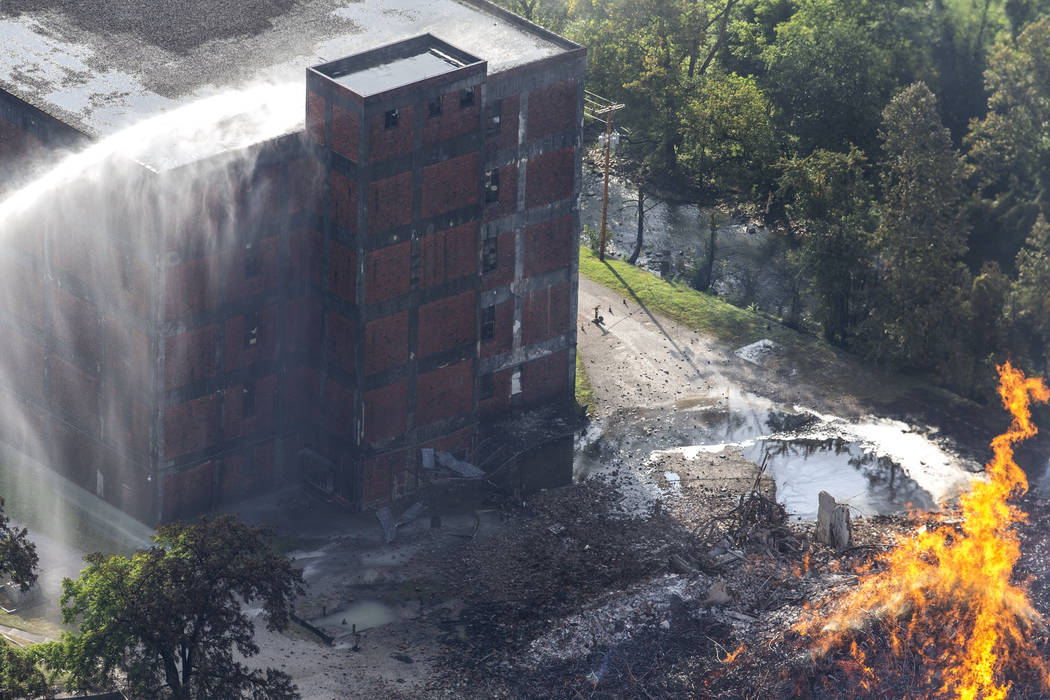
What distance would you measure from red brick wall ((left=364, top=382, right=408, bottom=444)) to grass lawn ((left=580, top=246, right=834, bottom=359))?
62.9ft

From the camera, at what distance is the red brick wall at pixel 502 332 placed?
67.6 meters

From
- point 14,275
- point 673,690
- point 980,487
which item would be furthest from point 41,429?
point 980,487

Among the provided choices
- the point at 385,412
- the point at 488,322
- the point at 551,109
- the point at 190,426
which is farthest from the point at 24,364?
the point at 551,109

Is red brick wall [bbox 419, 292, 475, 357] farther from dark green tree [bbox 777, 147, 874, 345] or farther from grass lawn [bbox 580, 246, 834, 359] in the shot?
dark green tree [bbox 777, 147, 874, 345]

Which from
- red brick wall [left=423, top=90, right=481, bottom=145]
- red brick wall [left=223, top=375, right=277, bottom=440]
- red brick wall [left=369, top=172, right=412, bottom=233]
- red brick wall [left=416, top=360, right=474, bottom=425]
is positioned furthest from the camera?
red brick wall [left=416, top=360, right=474, bottom=425]

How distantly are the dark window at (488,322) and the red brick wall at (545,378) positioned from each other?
2.62 metres

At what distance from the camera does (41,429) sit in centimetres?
6525

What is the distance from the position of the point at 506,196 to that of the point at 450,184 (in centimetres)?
528

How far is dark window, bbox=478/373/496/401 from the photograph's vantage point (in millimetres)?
68312

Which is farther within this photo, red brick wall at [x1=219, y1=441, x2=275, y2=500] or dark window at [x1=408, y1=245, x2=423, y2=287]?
red brick wall at [x1=219, y1=441, x2=275, y2=500]

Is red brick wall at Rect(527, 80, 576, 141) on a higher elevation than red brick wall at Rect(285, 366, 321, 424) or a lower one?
higher

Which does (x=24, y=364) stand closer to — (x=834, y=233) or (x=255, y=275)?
(x=255, y=275)

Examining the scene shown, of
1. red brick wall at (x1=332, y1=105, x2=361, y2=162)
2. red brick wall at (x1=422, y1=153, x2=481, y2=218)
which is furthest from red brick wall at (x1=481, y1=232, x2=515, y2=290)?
red brick wall at (x1=332, y1=105, x2=361, y2=162)

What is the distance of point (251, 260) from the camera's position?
2379 inches
